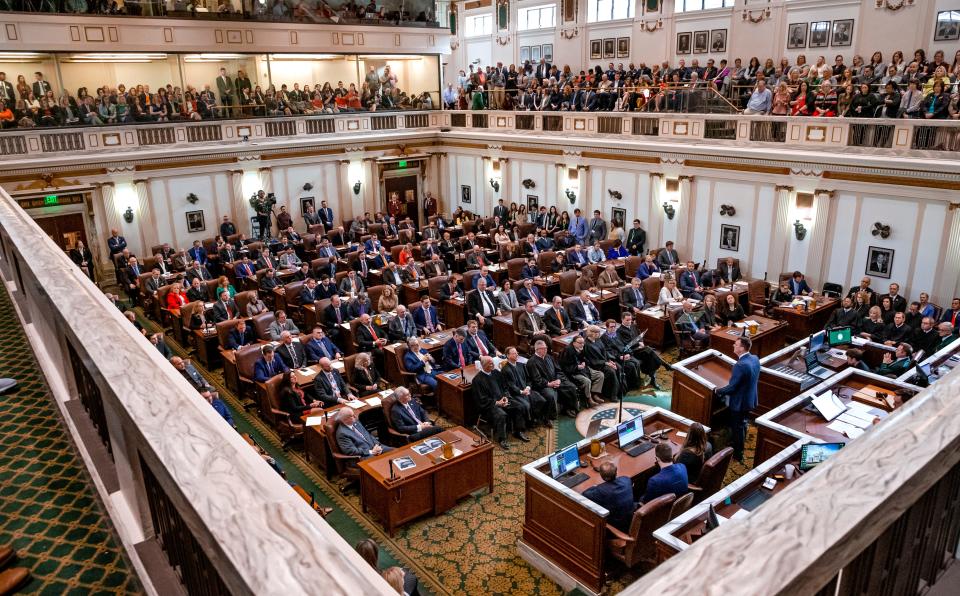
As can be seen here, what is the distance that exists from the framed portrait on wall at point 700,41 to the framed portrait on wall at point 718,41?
23 cm

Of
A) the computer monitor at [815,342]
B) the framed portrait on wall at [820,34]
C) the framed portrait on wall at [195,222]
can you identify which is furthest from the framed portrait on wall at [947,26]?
the framed portrait on wall at [195,222]

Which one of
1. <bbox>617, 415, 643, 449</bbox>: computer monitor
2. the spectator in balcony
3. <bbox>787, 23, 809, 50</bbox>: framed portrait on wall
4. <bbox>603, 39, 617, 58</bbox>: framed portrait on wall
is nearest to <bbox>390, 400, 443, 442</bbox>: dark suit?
<bbox>617, 415, 643, 449</bbox>: computer monitor

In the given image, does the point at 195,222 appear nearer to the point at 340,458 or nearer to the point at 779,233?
the point at 340,458

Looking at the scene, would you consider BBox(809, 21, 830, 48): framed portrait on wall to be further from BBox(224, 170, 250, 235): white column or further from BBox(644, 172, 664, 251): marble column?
BBox(224, 170, 250, 235): white column

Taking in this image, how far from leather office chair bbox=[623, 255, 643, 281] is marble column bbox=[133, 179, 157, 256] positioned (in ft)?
43.1

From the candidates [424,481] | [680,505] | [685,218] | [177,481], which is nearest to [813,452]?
[680,505]

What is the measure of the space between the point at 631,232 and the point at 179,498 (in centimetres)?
1796

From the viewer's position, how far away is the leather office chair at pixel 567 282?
1518cm

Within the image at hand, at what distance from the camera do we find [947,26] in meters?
16.8

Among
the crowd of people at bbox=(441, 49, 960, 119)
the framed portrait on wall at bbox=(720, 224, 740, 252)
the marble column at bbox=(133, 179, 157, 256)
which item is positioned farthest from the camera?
the marble column at bbox=(133, 179, 157, 256)

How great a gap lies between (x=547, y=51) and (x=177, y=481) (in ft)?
92.1

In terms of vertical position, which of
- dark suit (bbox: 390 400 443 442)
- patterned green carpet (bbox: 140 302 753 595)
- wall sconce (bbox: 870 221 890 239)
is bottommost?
patterned green carpet (bbox: 140 302 753 595)

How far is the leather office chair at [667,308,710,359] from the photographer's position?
40.8 feet

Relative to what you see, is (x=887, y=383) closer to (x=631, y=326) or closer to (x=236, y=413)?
(x=631, y=326)
